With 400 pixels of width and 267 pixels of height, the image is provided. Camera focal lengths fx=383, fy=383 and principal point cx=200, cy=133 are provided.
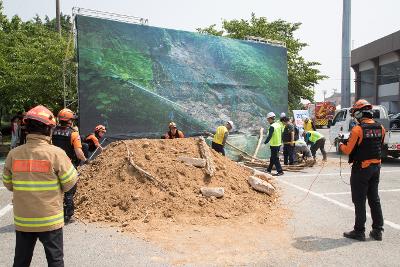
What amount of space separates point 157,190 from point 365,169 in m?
3.50

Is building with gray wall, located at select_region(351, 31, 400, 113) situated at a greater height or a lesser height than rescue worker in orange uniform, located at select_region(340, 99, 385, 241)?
greater

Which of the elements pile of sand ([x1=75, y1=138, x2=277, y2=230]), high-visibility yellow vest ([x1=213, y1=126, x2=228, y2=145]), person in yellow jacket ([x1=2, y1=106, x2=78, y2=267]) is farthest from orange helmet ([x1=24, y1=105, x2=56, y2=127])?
high-visibility yellow vest ([x1=213, y1=126, x2=228, y2=145])

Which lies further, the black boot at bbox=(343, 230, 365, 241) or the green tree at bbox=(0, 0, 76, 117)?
the green tree at bbox=(0, 0, 76, 117)

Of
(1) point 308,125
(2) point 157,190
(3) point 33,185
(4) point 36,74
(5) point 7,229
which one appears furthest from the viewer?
(4) point 36,74

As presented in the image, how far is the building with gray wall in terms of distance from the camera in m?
34.7

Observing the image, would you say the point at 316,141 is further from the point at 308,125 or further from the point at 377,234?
the point at 377,234

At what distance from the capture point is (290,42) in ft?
89.0

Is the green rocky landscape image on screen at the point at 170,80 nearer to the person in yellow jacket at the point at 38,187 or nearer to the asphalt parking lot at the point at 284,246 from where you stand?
the asphalt parking lot at the point at 284,246

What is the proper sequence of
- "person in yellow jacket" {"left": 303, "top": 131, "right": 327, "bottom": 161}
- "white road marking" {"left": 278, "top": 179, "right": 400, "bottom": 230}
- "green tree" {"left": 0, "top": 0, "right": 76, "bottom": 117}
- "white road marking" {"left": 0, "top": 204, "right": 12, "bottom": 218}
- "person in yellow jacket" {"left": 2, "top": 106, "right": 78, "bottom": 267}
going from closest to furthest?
"person in yellow jacket" {"left": 2, "top": 106, "right": 78, "bottom": 267} → "white road marking" {"left": 278, "top": 179, "right": 400, "bottom": 230} → "white road marking" {"left": 0, "top": 204, "right": 12, "bottom": 218} → "person in yellow jacket" {"left": 303, "top": 131, "right": 327, "bottom": 161} → "green tree" {"left": 0, "top": 0, "right": 76, "bottom": 117}

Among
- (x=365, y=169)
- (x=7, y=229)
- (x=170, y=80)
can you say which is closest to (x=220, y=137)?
(x=170, y=80)

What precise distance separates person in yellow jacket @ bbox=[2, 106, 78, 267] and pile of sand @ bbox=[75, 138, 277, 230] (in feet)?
8.49

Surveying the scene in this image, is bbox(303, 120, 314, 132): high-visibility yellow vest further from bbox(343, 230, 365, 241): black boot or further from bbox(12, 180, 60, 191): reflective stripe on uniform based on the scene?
bbox(12, 180, 60, 191): reflective stripe on uniform

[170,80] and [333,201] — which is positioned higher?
[170,80]

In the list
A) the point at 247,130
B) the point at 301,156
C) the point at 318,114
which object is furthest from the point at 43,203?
the point at 318,114
